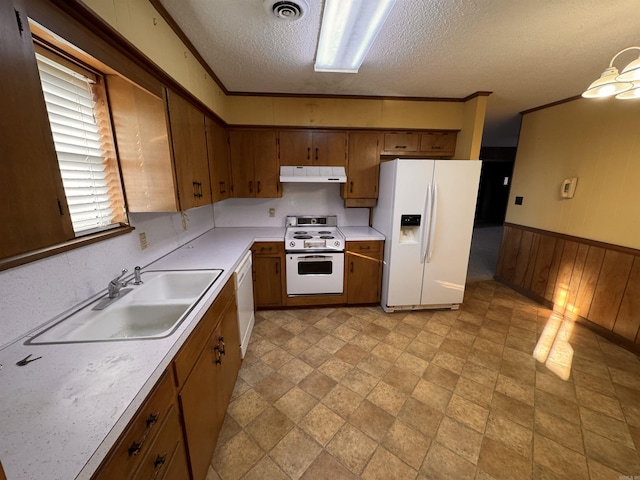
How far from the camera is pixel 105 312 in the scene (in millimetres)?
1214

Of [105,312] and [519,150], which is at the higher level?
[519,150]

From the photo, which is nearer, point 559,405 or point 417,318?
point 559,405

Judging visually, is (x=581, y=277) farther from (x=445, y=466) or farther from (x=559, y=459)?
(x=445, y=466)

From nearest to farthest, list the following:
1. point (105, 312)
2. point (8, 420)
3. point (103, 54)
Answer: point (8, 420) → point (103, 54) → point (105, 312)

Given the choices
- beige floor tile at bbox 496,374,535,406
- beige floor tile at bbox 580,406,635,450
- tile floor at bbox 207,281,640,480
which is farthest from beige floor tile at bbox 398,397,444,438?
beige floor tile at bbox 580,406,635,450

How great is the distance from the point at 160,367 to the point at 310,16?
2048 millimetres

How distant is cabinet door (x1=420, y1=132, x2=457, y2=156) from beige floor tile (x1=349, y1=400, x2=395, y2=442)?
115 inches

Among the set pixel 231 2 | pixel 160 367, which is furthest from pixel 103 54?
pixel 160 367

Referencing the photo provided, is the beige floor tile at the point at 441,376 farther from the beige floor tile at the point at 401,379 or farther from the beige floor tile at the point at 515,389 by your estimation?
the beige floor tile at the point at 515,389

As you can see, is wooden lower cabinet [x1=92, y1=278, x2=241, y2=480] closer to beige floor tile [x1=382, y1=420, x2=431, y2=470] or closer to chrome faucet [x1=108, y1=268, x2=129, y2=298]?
chrome faucet [x1=108, y1=268, x2=129, y2=298]

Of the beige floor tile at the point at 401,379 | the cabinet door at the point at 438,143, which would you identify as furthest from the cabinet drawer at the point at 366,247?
the cabinet door at the point at 438,143

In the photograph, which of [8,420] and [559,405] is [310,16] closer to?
[8,420]

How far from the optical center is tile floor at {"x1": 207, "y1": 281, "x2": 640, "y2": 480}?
140 cm

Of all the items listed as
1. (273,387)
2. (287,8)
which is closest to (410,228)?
(273,387)
